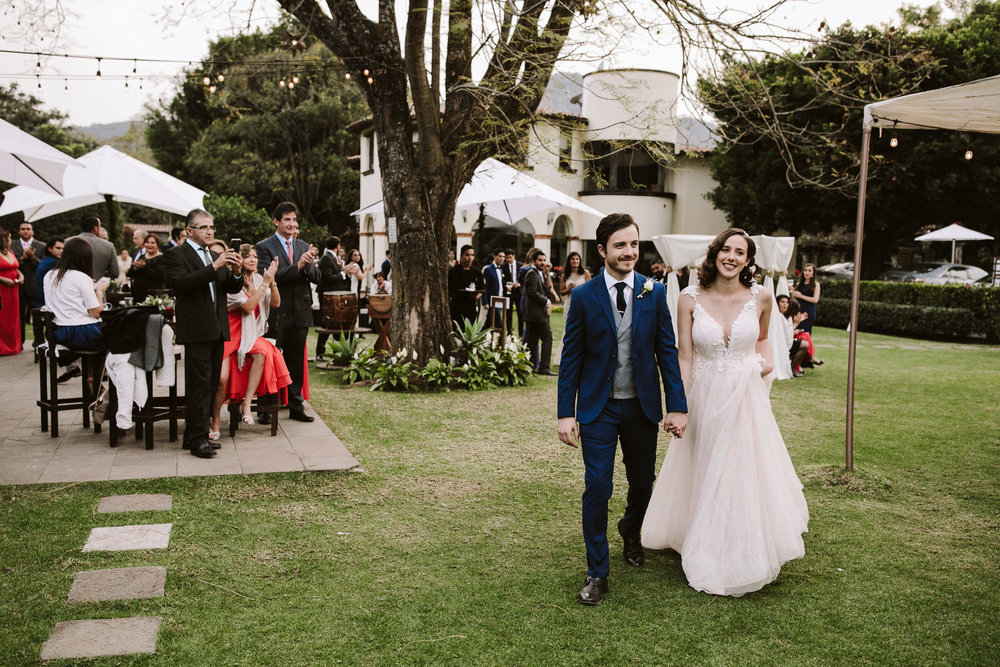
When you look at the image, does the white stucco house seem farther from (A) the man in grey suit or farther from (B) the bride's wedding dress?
(B) the bride's wedding dress

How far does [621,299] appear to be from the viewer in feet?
13.7

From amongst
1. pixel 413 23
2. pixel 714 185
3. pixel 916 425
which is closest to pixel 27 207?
pixel 413 23

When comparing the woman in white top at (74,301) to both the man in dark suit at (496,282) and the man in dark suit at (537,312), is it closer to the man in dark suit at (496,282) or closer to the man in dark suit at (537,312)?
the man in dark suit at (537,312)

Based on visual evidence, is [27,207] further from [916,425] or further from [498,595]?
[916,425]

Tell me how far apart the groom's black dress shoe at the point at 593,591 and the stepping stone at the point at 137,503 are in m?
2.95

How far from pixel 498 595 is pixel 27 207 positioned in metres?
12.5

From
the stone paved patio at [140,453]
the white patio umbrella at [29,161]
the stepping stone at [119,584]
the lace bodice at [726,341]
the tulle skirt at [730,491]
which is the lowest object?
the stepping stone at [119,584]

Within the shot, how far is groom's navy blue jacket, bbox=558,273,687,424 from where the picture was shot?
4.12m

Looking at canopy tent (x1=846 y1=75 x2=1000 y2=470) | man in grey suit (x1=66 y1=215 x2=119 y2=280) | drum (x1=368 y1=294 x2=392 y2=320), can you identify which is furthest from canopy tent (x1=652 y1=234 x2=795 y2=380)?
man in grey suit (x1=66 y1=215 x2=119 y2=280)

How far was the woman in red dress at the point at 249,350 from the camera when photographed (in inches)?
279

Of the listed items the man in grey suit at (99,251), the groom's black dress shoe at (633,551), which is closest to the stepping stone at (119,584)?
the groom's black dress shoe at (633,551)

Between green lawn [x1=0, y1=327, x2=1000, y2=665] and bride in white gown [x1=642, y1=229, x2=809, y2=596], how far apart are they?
19 cm

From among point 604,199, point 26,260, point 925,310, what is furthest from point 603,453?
point 604,199

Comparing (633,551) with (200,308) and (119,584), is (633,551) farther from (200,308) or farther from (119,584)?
(200,308)
